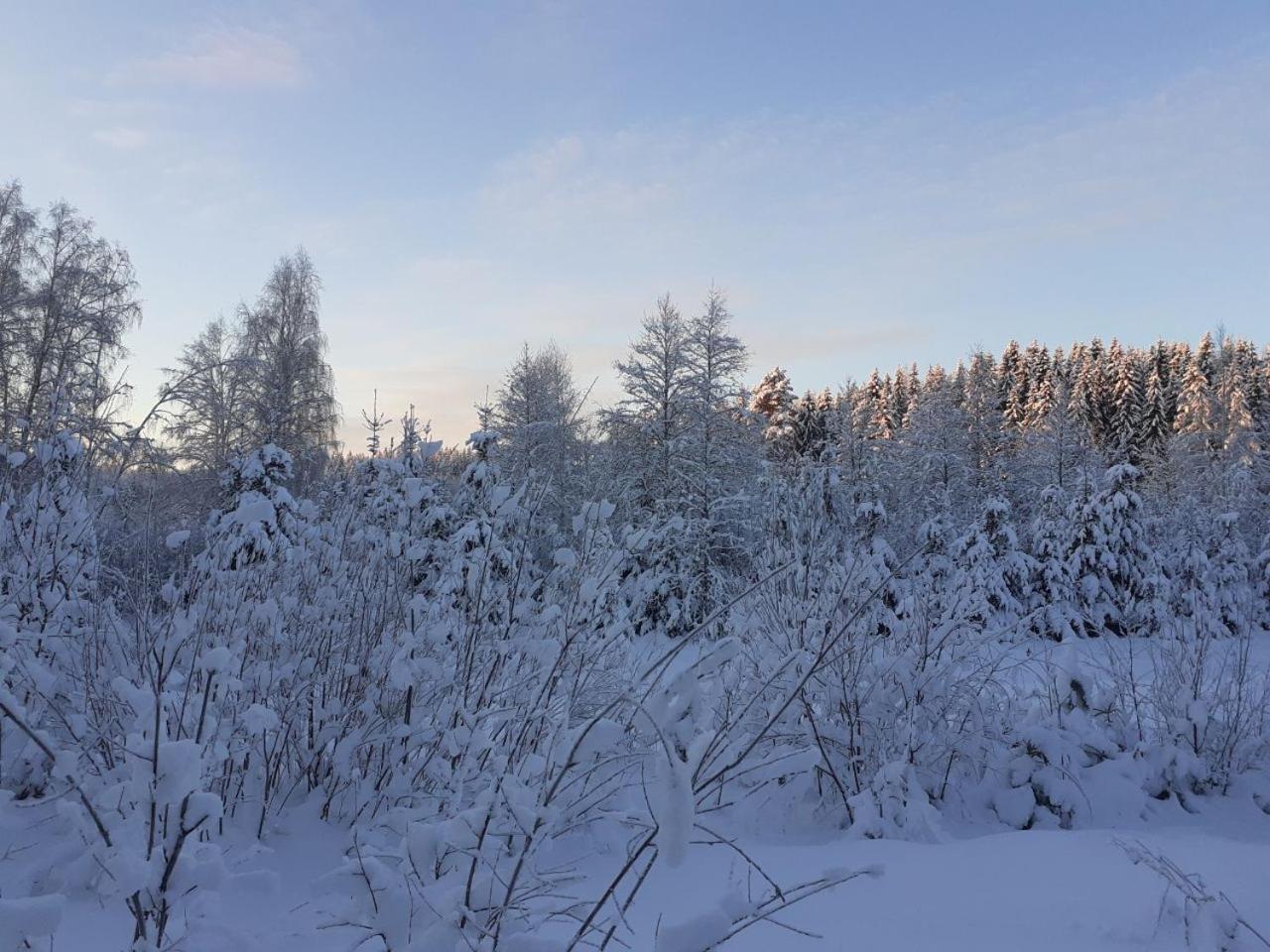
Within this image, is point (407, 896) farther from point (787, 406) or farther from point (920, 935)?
point (787, 406)

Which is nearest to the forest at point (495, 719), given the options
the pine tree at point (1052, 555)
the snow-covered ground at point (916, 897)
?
the snow-covered ground at point (916, 897)

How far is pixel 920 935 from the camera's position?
2453mm

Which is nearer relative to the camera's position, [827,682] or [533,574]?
[533,574]

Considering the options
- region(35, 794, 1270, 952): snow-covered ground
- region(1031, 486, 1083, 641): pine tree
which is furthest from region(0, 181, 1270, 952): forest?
region(1031, 486, 1083, 641): pine tree

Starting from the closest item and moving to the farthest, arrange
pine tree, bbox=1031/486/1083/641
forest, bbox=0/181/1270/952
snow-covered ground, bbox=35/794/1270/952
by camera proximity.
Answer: forest, bbox=0/181/1270/952
snow-covered ground, bbox=35/794/1270/952
pine tree, bbox=1031/486/1083/641

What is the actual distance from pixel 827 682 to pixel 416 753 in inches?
92.5

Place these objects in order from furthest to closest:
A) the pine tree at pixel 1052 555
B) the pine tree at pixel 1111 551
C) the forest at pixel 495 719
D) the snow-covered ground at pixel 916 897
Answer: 1. the pine tree at pixel 1052 555
2. the pine tree at pixel 1111 551
3. the snow-covered ground at pixel 916 897
4. the forest at pixel 495 719

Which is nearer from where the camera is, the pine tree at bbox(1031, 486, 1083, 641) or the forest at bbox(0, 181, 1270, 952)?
the forest at bbox(0, 181, 1270, 952)

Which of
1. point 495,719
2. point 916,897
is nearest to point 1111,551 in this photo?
point 916,897

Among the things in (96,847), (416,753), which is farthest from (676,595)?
(96,847)

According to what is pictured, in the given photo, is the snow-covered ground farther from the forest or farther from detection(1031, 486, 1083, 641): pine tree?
detection(1031, 486, 1083, 641): pine tree

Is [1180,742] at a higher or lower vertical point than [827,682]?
lower

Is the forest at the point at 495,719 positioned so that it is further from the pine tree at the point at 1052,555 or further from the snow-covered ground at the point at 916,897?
the pine tree at the point at 1052,555

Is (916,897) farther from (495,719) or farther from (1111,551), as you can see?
(1111,551)
